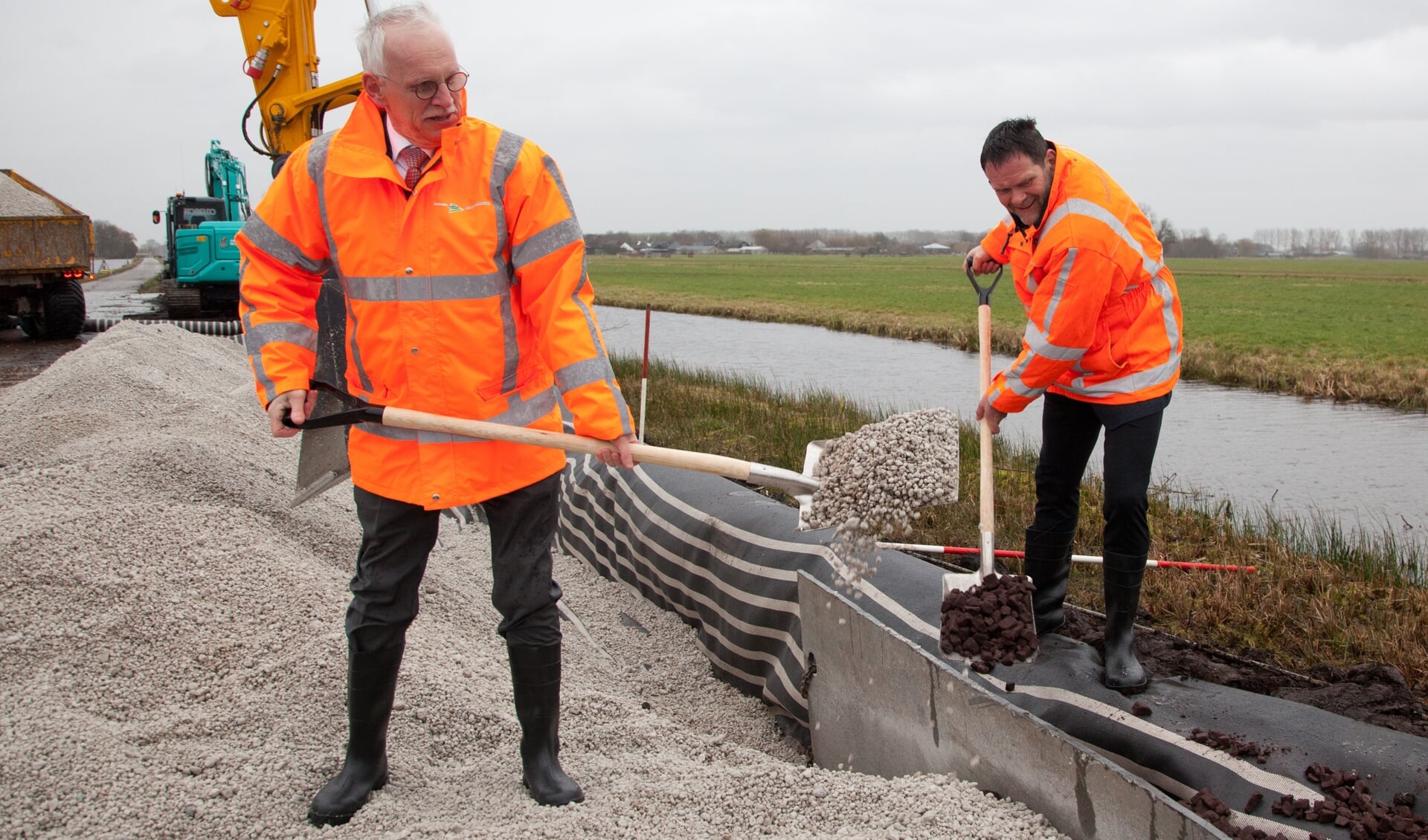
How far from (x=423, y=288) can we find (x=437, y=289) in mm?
32

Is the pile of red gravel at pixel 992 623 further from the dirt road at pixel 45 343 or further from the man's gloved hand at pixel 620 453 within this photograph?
the dirt road at pixel 45 343

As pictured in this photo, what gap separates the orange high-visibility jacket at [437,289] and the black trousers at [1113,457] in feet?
5.48

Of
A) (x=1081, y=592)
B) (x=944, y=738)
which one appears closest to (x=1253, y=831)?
(x=944, y=738)

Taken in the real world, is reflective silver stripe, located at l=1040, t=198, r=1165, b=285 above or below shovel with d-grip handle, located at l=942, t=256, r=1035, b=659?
above

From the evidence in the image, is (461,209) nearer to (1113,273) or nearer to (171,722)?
(171,722)

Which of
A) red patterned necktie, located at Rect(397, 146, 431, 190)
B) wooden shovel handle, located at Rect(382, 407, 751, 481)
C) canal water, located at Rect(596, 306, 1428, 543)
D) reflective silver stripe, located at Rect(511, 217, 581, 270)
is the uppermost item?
red patterned necktie, located at Rect(397, 146, 431, 190)

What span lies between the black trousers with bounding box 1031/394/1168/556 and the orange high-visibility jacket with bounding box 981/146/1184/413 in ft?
0.31

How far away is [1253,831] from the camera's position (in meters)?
2.31

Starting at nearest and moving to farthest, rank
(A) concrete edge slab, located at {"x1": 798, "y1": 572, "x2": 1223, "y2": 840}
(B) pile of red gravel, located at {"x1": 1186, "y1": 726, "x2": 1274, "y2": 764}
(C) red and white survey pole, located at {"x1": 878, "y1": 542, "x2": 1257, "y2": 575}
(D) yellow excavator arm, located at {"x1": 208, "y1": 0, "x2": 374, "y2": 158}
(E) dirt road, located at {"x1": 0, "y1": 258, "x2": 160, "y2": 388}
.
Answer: (A) concrete edge slab, located at {"x1": 798, "y1": 572, "x2": 1223, "y2": 840} → (B) pile of red gravel, located at {"x1": 1186, "y1": 726, "x2": 1274, "y2": 764} → (C) red and white survey pole, located at {"x1": 878, "y1": 542, "x2": 1257, "y2": 575} → (D) yellow excavator arm, located at {"x1": 208, "y1": 0, "x2": 374, "y2": 158} → (E) dirt road, located at {"x1": 0, "y1": 258, "x2": 160, "y2": 388}

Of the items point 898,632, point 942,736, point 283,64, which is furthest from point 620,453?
point 283,64

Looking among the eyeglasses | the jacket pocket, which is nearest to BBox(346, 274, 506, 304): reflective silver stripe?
the eyeglasses

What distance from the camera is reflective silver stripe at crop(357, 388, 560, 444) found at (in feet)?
8.28

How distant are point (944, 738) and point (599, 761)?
3.25ft

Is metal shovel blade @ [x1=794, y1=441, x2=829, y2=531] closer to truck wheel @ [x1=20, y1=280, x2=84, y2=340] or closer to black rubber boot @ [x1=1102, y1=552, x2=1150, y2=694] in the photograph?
black rubber boot @ [x1=1102, y1=552, x2=1150, y2=694]
